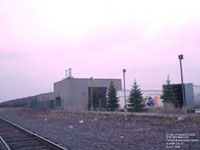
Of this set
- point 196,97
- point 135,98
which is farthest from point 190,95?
point 135,98

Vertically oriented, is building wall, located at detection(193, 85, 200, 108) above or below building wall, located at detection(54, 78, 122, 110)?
below

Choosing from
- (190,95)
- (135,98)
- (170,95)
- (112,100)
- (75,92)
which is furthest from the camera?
(75,92)

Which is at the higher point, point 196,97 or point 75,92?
point 75,92

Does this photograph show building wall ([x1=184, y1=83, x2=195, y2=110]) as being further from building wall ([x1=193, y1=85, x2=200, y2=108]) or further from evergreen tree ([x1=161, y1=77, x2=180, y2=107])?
evergreen tree ([x1=161, y1=77, x2=180, y2=107])

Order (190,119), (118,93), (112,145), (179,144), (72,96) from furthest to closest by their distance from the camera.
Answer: (72,96), (118,93), (190,119), (112,145), (179,144)

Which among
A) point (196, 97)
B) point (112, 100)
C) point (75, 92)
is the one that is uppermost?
point (75, 92)

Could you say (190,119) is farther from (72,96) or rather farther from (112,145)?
(72,96)

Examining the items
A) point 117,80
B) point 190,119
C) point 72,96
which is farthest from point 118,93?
point 190,119

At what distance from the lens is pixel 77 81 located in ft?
239

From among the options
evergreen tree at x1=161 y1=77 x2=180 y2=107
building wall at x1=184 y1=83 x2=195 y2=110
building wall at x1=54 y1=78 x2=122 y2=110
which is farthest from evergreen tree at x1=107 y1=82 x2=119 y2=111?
building wall at x1=54 y1=78 x2=122 y2=110

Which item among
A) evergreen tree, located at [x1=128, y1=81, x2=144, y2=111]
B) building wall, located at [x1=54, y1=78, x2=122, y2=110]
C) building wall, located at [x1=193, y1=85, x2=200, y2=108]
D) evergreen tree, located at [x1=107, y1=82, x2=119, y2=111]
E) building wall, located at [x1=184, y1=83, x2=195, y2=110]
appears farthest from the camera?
building wall, located at [x1=54, y1=78, x2=122, y2=110]

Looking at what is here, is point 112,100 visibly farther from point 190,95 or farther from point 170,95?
point 190,95

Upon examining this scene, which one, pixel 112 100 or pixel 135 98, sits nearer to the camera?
pixel 135 98

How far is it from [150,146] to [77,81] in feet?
205
